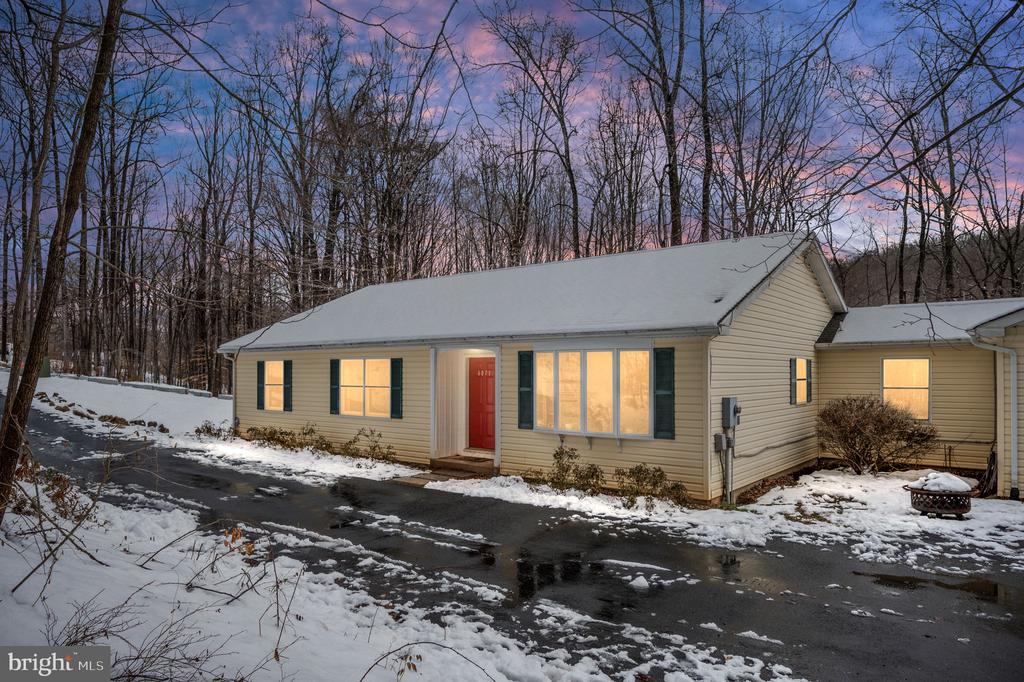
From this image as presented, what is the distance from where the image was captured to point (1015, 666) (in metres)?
4.44

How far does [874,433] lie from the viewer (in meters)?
11.7

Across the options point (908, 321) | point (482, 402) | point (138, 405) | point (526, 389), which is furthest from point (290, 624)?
point (138, 405)

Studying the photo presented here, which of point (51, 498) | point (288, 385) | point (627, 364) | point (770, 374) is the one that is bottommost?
point (51, 498)

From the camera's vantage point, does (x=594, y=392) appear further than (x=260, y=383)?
No

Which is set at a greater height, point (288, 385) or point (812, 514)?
point (288, 385)

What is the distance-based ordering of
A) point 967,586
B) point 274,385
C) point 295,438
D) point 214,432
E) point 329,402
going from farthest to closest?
point 214,432, point 274,385, point 295,438, point 329,402, point 967,586

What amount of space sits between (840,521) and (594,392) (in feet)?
14.0

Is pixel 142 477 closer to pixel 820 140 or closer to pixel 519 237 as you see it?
pixel 820 140

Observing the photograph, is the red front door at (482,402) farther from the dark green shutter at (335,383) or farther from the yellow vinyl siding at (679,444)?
the dark green shutter at (335,383)

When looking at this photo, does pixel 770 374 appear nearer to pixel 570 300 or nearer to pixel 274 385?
pixel 570 300

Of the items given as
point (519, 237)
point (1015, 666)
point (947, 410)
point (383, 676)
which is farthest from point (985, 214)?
point (383, 676)

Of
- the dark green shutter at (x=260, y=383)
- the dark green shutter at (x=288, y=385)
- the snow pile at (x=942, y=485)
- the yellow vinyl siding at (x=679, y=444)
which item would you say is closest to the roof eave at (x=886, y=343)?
the snow pile at (x=942, y=485)

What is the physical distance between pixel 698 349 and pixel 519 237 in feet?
57.3

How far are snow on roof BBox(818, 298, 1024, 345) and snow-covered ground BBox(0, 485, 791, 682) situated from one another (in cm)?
1074
